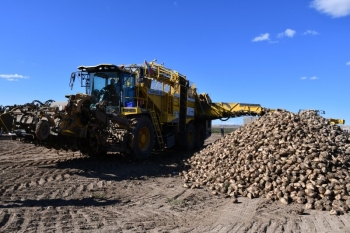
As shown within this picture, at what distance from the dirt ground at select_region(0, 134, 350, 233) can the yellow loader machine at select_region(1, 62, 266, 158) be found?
3.63 feet

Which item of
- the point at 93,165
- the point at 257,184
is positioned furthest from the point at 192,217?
the point at 93,165

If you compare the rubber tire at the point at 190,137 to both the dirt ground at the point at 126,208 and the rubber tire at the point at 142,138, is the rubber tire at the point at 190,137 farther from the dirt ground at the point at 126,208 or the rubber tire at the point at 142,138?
the dirt ground at the point at 126,208

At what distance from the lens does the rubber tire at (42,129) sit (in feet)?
23.9

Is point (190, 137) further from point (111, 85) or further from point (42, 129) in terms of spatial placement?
point (42, 129)

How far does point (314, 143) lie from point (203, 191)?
282 cm

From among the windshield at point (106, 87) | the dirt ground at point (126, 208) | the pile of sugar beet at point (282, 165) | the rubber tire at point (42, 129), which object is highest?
the windshield at point (106, 87)

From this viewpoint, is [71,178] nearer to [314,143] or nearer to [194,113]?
[314,143]

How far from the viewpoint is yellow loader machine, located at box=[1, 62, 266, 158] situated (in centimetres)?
823

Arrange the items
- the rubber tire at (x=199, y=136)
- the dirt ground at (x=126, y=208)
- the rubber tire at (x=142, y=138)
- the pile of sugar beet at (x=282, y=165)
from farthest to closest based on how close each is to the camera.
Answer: the rubber tire at (x=199, y=136), the rubber tire at (x=142, y=138), the pile of sugar beet at (x=282, y=165), the dirt ground at (x=126, y=208)

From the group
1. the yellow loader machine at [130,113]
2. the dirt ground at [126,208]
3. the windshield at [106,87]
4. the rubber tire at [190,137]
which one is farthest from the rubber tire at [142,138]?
the rubber tire at [190,137]

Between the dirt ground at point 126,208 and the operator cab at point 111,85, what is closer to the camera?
the dirt ground at point 126,208

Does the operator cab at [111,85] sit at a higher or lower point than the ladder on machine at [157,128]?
higher

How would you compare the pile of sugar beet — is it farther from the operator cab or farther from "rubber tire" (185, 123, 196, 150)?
"rubber tire" (185, 123, 196, 150)

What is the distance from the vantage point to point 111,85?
10578mm
